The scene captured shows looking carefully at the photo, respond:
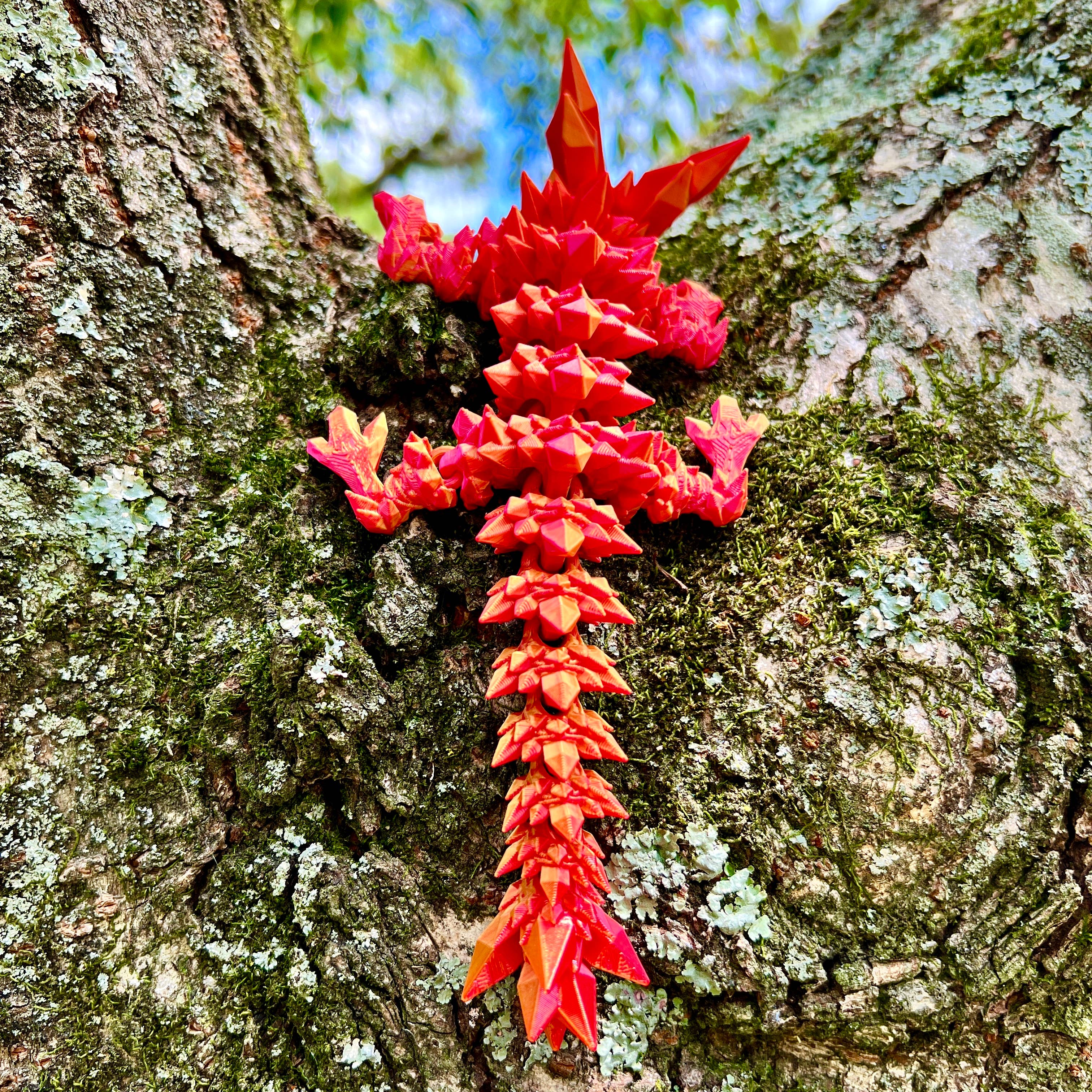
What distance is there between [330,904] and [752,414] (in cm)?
143

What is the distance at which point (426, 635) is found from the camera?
145 centimetres

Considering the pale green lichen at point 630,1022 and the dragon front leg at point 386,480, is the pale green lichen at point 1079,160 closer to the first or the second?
the dragon front leg at point 386,480

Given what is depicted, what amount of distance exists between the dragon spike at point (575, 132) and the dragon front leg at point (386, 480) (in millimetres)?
780

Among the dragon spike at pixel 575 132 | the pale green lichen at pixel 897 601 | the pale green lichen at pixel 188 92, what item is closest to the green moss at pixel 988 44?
the dragon spike at pixel 575 132

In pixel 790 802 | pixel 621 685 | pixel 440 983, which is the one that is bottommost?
pixel 440 983

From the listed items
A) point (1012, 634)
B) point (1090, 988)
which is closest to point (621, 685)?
point (1012, 634)

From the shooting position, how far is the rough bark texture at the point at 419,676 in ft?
4.22

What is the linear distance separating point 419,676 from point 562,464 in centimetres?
54

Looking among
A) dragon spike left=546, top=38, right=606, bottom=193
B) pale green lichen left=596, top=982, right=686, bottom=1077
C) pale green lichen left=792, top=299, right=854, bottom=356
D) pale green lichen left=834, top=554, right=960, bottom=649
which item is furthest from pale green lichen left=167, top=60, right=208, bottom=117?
pale green lichen left=596, top=982, right=686, bottom=1077

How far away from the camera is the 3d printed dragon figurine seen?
1.21m

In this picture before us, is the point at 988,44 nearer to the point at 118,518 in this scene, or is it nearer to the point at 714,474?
the point at 714,474

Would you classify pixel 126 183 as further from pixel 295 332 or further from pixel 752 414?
pixel 752 414

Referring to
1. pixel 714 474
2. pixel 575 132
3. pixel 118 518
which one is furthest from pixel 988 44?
pixel 118 518

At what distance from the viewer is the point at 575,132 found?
1.63 metres
